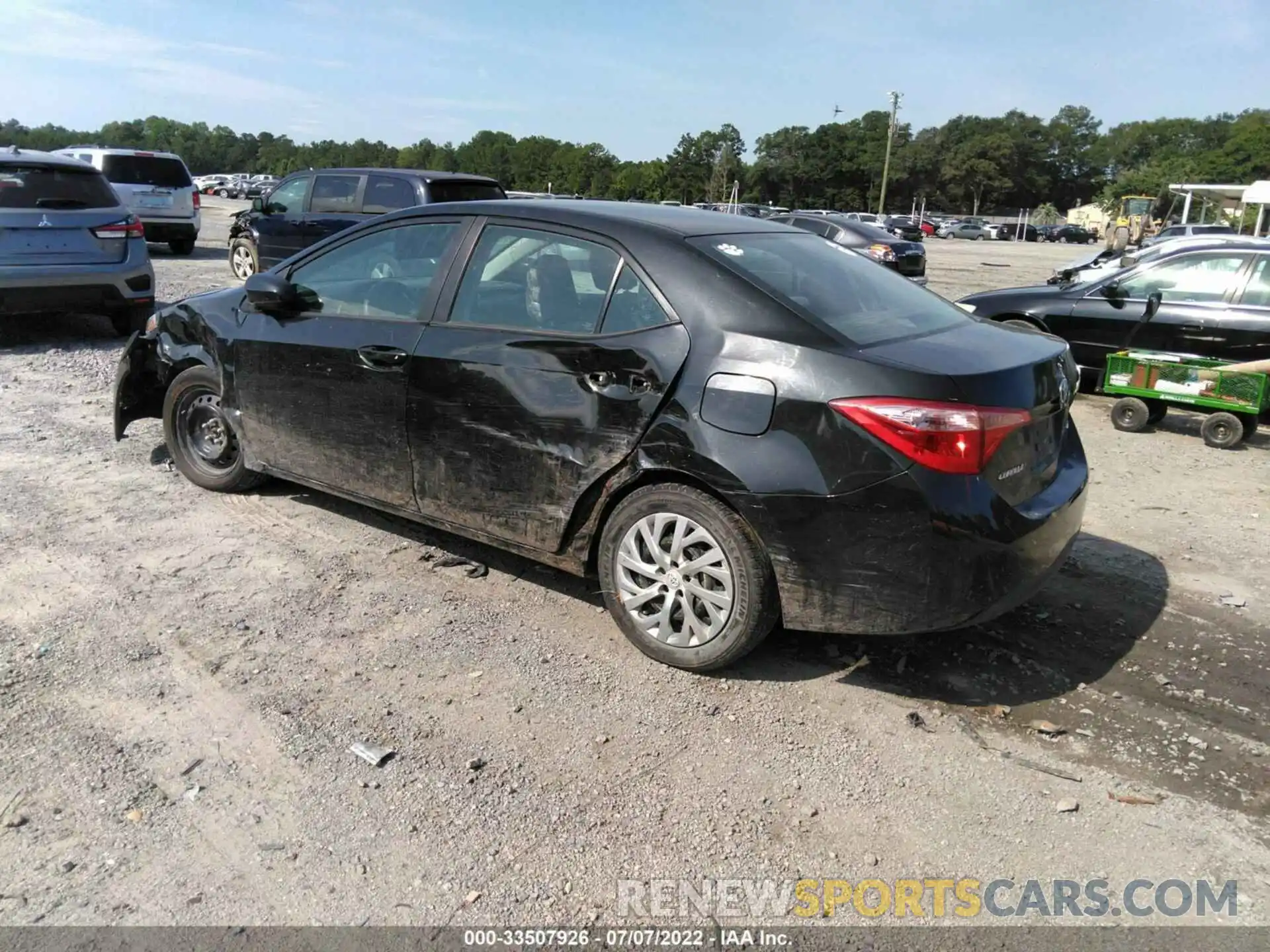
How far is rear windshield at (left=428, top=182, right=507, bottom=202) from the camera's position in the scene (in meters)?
11.6

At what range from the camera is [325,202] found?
13078 mm

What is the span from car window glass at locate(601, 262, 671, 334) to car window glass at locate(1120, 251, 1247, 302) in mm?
6943

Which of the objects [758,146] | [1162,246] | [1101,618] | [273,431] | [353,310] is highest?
[758,146]

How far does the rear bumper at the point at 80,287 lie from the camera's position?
A: 8672 mm

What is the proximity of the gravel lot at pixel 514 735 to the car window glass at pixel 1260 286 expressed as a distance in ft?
13.6

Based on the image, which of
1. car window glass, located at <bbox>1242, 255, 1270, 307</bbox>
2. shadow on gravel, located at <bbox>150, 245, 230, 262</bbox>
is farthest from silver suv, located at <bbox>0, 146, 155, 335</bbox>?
car window glass, located at <bbox>1242, 255, 1270, 307</bbox>

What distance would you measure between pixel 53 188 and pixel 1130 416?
9937mm

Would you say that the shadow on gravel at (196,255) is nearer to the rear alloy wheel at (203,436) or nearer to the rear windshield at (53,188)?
the rear windshield at (53,188)

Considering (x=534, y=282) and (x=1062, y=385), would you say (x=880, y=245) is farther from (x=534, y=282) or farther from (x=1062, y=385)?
(x=534, y=282)

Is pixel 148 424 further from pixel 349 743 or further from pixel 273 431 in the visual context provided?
pixel 349 743

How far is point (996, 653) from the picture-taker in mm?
3844

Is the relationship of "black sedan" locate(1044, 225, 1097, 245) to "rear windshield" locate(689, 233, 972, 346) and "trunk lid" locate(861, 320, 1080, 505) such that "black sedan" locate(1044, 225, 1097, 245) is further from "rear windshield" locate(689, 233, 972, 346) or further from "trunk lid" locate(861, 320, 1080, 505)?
"trunk lid" locate(861, 320, 1080, 505)

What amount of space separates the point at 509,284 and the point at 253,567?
1796 mm

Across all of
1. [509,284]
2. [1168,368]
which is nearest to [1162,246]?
[1168,368]
